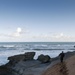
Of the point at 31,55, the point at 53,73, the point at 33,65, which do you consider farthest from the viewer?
the point at 31,55

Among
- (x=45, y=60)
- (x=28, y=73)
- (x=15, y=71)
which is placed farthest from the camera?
(x=45, y=60)

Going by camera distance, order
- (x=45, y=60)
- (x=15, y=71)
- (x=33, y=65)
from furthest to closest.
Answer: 1. (x=45, y=60)
2. (x=33, y=65)
3. (x=15, y=71)

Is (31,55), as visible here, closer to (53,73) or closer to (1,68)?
(1,68)

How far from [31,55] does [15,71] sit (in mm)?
9454

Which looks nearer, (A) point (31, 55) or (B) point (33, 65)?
(B) point (33, 65)

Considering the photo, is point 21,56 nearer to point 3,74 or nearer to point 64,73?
point 3,74

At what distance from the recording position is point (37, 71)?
2948 centimetres

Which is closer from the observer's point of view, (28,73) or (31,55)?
(28,73)

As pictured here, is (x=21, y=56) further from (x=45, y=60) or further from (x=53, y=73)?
(x=53, y=73)

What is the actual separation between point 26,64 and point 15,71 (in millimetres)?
3025

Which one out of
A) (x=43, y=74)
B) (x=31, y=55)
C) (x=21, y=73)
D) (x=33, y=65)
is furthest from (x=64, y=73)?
(x=31, y=55)

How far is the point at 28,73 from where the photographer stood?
28562mm

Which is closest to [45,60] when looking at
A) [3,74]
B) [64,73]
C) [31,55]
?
[31,55]

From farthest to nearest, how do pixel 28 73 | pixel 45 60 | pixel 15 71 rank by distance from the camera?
pixel 45 60 → pixel 15 71 → pixel 28 73
